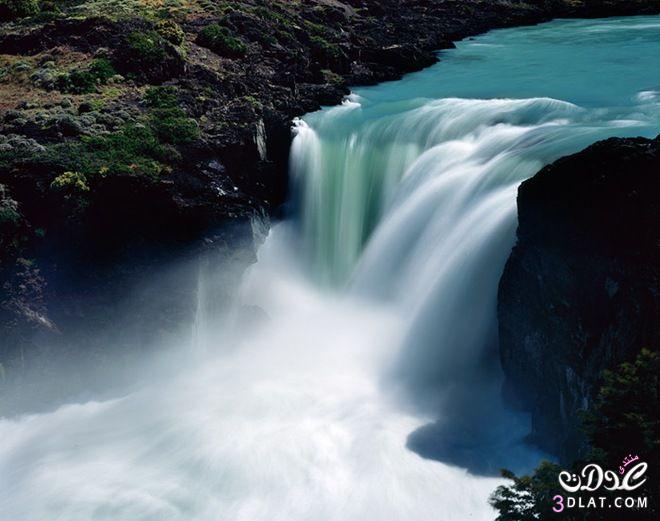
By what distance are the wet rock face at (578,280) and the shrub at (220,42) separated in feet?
84.4

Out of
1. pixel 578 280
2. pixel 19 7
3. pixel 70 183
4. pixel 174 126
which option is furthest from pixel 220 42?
pixel 578 280

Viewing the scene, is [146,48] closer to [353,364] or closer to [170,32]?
[170,32]

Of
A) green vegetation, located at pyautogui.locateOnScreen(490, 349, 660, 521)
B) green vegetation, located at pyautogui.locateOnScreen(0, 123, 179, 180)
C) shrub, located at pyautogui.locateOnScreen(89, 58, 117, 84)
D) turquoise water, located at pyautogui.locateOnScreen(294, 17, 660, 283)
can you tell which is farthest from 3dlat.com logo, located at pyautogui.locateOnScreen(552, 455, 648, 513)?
shrub, located at pyautogui.locateOnScreen(89, 58, 117, 84)

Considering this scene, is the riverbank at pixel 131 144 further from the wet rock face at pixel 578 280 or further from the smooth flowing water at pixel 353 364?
the wet rock face at pixel 578 280

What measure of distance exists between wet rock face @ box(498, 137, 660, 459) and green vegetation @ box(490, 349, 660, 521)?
11.4 feet

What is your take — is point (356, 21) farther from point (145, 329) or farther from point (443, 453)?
point (443, 453)

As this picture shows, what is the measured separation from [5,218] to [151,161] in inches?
252

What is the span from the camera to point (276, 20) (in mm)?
48875

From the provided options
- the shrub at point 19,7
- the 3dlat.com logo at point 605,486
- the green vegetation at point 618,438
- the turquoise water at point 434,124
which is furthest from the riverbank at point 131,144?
the 3dlat.com logo at point 605,486

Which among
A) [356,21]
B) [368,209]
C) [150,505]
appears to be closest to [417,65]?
[356,21]

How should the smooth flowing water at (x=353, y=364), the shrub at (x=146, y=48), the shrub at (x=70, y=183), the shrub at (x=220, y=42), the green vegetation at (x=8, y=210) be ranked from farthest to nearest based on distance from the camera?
the shrub at (x=220, y=42) < the shrub at (x=146, y=48) < the shrub at (x=70, y=183) < the green vegetation at (x=8, y=210) < the smooth flowing water at (x=353, y=364)

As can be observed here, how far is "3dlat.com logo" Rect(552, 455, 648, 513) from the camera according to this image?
1347cm

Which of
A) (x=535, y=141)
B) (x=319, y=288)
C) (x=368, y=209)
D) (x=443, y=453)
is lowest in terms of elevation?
(x=443, y=453)

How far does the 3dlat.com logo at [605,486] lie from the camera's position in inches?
530
